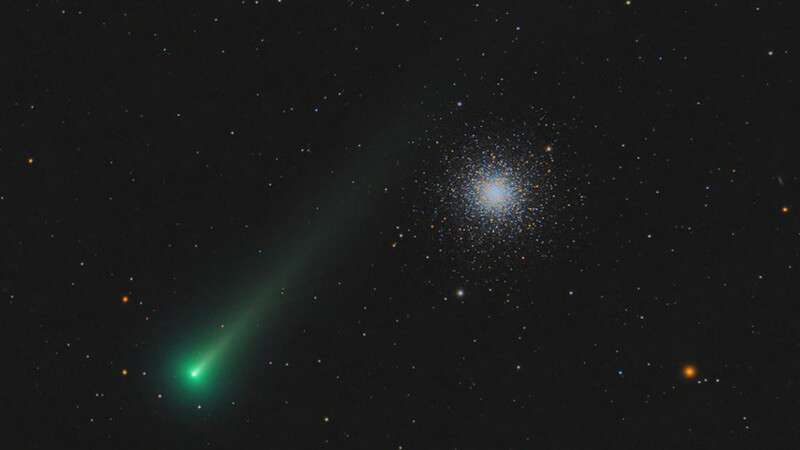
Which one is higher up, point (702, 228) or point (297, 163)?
point (297, 163)

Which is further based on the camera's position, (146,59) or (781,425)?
(146,59)

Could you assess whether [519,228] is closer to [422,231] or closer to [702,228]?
[422,231]

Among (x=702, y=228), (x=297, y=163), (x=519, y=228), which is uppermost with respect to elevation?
(x=297, y=163)

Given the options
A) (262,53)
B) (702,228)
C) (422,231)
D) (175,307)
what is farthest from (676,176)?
(175,307)

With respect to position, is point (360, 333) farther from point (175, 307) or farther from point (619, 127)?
point (619, 127)
